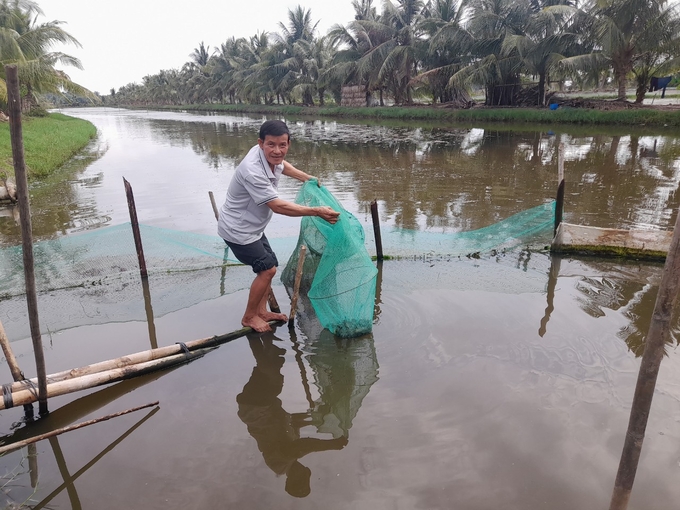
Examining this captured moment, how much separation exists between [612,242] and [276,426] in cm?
416

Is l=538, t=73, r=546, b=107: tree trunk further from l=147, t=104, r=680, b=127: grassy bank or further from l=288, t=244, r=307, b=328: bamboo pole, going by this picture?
l=288, t=244, r=307, b=328: bamboo pole

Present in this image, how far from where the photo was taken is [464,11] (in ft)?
79.6

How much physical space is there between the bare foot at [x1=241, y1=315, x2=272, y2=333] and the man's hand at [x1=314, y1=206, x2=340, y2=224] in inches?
42.5

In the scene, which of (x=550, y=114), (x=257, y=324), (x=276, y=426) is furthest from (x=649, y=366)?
(x=550, y=114)

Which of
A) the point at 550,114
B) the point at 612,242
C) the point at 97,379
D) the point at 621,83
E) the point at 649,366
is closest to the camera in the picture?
the point at 649,366

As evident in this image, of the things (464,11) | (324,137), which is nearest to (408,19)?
(464,11)

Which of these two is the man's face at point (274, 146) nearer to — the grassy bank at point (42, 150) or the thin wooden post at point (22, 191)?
the thin wooden post at point (22, 191)

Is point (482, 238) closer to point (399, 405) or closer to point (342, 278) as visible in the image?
point (342, 278)

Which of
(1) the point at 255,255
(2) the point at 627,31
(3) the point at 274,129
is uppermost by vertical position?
(2) the point at 627,31

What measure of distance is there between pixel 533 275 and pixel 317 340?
250cm

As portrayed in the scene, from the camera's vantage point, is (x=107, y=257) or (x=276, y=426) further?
(x=107, y=257)

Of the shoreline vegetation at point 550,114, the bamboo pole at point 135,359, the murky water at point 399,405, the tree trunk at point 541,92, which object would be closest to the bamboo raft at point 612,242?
the murky water at point 399,405

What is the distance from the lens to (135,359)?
9.76 ft

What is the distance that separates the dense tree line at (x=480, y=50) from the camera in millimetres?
17703
